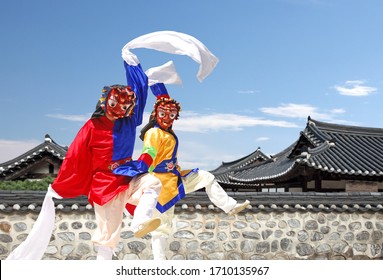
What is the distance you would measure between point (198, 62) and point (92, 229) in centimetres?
354

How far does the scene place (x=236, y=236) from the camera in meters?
8.12

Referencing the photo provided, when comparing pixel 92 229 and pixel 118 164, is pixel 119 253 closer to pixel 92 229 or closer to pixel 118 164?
pixel 92 229

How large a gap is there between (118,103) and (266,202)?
165 inches

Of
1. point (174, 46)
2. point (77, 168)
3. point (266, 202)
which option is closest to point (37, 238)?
point (77, 168)

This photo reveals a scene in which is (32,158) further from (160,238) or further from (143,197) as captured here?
(143,197)

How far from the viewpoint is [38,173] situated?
16.8m

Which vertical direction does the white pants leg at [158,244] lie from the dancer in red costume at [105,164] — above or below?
below

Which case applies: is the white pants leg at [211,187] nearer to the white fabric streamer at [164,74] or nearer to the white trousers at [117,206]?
the white trousers at [117,206]

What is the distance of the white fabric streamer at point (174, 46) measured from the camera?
5.09 m

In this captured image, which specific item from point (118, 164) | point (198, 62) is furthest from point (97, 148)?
point (198, 62)

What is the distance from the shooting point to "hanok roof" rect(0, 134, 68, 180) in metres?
16.0

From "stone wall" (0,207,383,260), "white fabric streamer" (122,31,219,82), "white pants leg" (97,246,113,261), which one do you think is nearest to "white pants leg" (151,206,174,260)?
"white pants leg" (97,246,113,261)

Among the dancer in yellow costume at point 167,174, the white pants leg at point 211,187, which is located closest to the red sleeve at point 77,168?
the dancer in yellow costume at point 167,174
